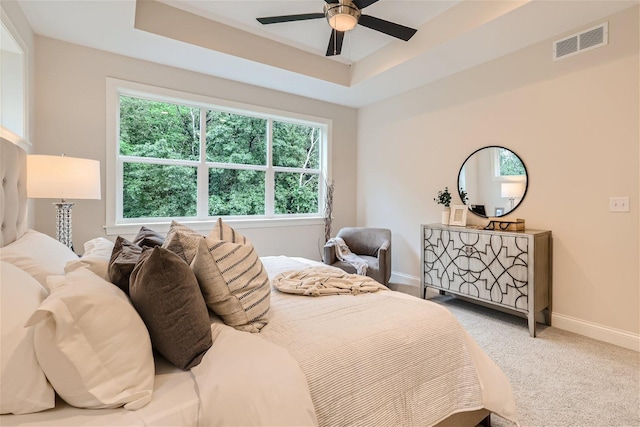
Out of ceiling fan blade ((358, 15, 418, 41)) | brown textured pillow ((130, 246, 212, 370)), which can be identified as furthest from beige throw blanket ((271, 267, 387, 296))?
ceiling fan blade ((358, 15, 418, 41))

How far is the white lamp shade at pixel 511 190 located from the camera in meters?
3.24

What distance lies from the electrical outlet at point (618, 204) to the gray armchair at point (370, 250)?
207cm

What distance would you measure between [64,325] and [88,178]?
2003 mm

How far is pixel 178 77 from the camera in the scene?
3666mm

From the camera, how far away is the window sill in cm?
337

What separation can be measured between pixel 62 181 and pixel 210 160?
1892 mm

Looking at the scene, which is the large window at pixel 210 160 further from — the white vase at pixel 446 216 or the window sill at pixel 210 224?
the white vase at pixel 446 216

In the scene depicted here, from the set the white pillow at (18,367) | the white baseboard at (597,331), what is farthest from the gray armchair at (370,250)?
the white pillow at (18,367)

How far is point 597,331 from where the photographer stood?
2713 mm

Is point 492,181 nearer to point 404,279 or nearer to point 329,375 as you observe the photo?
point 404,279

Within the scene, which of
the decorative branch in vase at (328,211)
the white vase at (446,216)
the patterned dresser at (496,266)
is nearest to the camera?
the patterned dresser at (496,266)

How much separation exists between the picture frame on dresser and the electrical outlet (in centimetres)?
121

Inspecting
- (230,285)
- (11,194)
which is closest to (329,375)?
(230,285)

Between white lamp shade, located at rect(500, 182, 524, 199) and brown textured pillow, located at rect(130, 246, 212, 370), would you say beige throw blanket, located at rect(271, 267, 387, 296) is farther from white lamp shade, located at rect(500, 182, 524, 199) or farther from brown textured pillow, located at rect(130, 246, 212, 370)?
white lamp shade, located at rect(500, 182, 524, 199)
